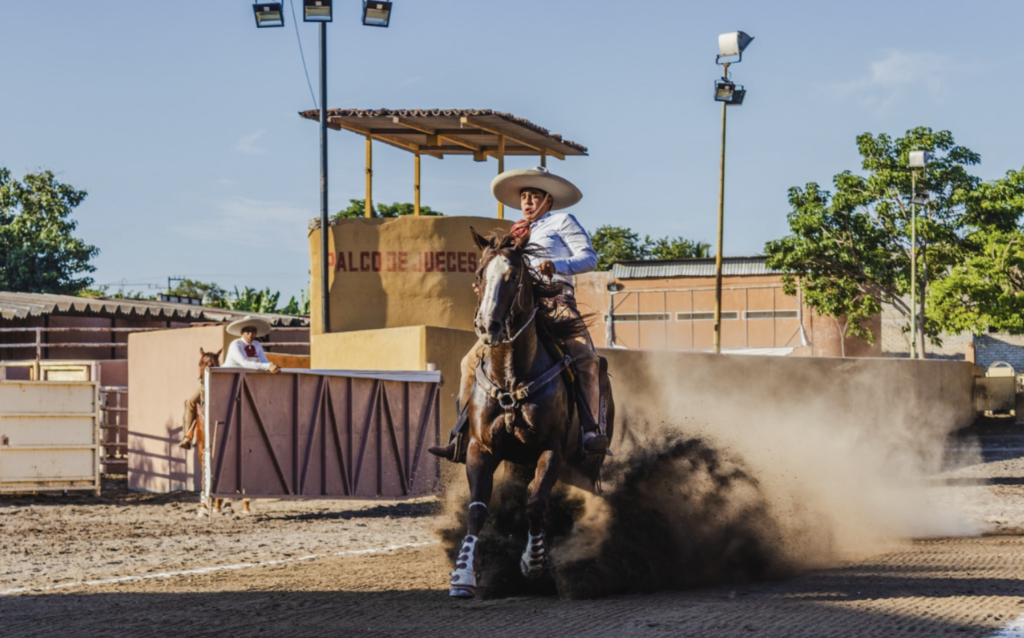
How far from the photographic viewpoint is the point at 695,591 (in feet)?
26.5

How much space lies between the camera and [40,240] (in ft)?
187

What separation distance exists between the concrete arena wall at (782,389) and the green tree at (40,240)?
135 feet

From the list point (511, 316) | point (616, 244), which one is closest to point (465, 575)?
point (511, 316)

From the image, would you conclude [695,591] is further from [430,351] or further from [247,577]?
[430,351]

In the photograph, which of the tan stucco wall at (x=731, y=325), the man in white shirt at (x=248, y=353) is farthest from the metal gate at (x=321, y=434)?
the tan stucco wall at (x=731, y=325)

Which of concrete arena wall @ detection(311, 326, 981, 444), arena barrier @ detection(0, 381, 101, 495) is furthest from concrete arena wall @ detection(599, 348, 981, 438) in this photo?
arena barrier @ detection(0, 381, 101, 495)

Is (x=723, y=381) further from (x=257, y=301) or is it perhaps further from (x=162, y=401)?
(x=257, y=301)

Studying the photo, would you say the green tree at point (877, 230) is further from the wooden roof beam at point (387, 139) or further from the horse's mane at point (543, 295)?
the horse's mane at point (543, 295)

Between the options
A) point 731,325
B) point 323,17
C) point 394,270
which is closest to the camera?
point 323,17

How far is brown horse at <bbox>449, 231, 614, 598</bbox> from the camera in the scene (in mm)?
7566

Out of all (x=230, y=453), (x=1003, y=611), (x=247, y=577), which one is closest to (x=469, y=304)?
(x=230, y=453)

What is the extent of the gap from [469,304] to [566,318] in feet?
50.2

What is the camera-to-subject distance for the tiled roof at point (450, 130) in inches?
912

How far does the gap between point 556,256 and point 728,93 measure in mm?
20615
